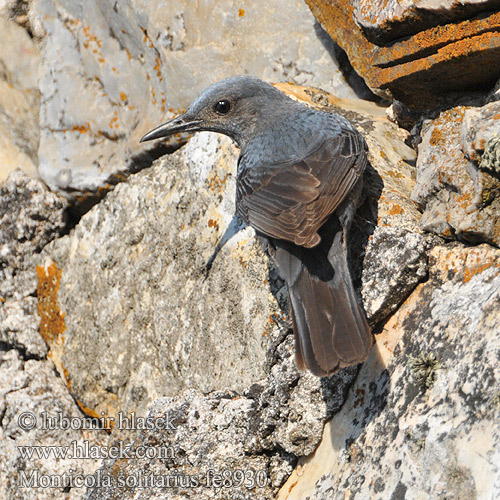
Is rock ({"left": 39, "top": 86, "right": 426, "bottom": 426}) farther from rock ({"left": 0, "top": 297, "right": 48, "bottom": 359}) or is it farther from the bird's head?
the bird's head

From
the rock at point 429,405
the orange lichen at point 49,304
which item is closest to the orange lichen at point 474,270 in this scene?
the rock at point 429,405

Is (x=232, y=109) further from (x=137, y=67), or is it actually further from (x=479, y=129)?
(x=479, y=129)

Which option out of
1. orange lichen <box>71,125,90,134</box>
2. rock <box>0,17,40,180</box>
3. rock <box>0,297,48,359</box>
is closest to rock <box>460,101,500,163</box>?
orange lichen <box>71,125,90,134</box>

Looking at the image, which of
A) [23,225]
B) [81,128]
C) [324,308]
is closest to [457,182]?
[324,308]

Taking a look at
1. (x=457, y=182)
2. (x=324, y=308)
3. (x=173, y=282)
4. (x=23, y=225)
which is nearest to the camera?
(x=324, y=308)

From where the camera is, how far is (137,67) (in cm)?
567

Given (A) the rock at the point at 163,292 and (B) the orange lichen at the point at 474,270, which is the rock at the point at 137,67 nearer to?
(A) the rock at the point at 163,292

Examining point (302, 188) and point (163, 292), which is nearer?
point (302, 188)

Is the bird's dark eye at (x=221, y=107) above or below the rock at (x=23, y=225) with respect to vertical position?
above

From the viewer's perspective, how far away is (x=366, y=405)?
3.52m

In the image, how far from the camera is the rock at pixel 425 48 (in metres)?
3.69

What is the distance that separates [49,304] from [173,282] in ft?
4.64

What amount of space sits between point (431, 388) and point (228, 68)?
3253mm

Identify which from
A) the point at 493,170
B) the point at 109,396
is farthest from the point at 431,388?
the point at 109,396
